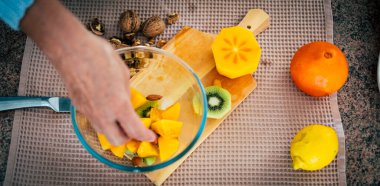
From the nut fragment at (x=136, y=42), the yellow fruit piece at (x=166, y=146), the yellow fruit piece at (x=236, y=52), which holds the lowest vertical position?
the yellow fruit piece at (x=166, y=146)

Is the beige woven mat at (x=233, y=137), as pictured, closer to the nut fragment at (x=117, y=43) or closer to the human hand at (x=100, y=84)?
the nut fragment at (x=117, y=43)

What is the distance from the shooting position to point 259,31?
72 cm

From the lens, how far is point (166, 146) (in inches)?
23.2

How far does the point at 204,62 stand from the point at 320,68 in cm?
19

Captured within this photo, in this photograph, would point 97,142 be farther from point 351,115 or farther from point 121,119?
point 351,115

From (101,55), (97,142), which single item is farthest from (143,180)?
(101,55)

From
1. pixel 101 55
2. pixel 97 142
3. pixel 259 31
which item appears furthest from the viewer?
pixel 259 31

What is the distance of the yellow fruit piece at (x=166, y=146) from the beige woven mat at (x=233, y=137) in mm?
69

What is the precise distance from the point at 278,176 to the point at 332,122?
0.13 metres

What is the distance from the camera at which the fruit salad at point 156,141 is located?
0.58 meters

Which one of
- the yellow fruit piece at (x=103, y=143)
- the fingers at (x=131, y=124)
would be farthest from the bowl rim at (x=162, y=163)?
the fingers at (x=131, y=124)

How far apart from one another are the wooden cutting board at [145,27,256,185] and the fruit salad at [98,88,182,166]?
0.24 ft

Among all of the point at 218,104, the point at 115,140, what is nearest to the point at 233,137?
the point at 218,104

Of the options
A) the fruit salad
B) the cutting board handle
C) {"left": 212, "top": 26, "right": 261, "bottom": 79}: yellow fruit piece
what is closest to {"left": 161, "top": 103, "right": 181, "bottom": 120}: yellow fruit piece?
the fruit salad
